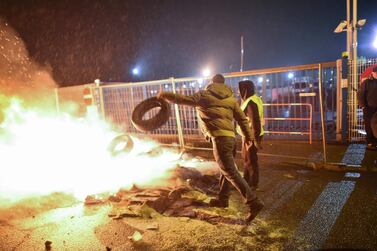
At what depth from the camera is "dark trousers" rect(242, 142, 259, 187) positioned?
5855mm

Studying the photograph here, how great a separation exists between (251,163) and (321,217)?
167cm

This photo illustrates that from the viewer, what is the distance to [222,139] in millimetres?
4812

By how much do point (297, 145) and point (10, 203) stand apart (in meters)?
7.92

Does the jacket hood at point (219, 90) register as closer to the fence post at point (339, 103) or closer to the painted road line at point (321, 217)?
the painted road line at point (321, 217)

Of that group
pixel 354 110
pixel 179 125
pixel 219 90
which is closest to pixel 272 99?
pixel 354 110

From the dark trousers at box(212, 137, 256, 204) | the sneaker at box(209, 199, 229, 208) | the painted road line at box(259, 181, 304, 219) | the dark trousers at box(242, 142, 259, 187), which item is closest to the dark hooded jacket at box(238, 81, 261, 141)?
the dark trousers at box(242, 142, 259, 187)

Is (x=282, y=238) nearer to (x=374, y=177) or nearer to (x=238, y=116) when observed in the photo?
(x=238, y=116)

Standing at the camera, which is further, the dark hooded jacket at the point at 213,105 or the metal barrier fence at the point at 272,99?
the metal barrier fence at the point at 272,99

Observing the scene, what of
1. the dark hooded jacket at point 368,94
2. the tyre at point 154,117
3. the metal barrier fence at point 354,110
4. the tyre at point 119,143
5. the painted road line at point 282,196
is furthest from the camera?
the metal barrier fence at point 354,110

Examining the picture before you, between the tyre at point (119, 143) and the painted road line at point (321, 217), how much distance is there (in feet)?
18.1

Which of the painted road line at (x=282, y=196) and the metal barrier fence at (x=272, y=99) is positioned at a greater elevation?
the metal barrier fence at (x=272, y=99)

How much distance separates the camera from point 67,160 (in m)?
8.48

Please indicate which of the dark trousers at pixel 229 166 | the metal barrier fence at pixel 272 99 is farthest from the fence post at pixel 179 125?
the dark trousers at pixel 229 166

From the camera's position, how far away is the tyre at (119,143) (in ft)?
29.1
